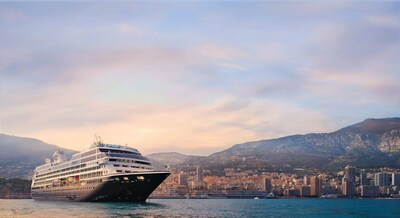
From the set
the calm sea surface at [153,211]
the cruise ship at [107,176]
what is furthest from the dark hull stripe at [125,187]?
the calm sea surface at [153,211]

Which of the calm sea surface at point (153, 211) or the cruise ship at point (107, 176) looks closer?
the calm sea surface at point (153, 211)

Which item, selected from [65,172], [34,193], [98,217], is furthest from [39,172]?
[98,217]

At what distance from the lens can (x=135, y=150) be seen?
102375 millimetres

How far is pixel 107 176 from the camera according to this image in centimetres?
9025

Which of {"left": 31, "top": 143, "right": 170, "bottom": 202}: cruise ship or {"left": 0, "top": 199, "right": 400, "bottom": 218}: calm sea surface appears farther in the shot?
{"left": 31, "top": 143, "right": 170, "bottom": 202}: cruise ship

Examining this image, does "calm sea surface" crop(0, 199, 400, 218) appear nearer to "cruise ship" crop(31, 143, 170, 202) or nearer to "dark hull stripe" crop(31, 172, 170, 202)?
"dark hull stripe" crop(31, 172, 170, 202)

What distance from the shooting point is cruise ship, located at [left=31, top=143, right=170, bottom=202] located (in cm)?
8906

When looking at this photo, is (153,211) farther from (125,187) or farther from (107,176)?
(107,176)

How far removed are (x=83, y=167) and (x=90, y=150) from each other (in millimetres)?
3873

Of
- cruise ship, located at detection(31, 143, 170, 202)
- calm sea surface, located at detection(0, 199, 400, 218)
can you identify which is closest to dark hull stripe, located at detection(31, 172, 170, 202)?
cruise ship, located at detection(31, 143, 170, 202)

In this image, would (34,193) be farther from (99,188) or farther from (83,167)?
(99,188)

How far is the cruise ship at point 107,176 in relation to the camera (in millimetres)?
89062

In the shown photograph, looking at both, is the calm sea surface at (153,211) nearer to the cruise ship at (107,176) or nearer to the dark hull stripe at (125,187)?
the dark hull stripe at (125,187)

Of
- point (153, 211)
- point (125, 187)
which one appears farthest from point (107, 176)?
point (153, 211)
